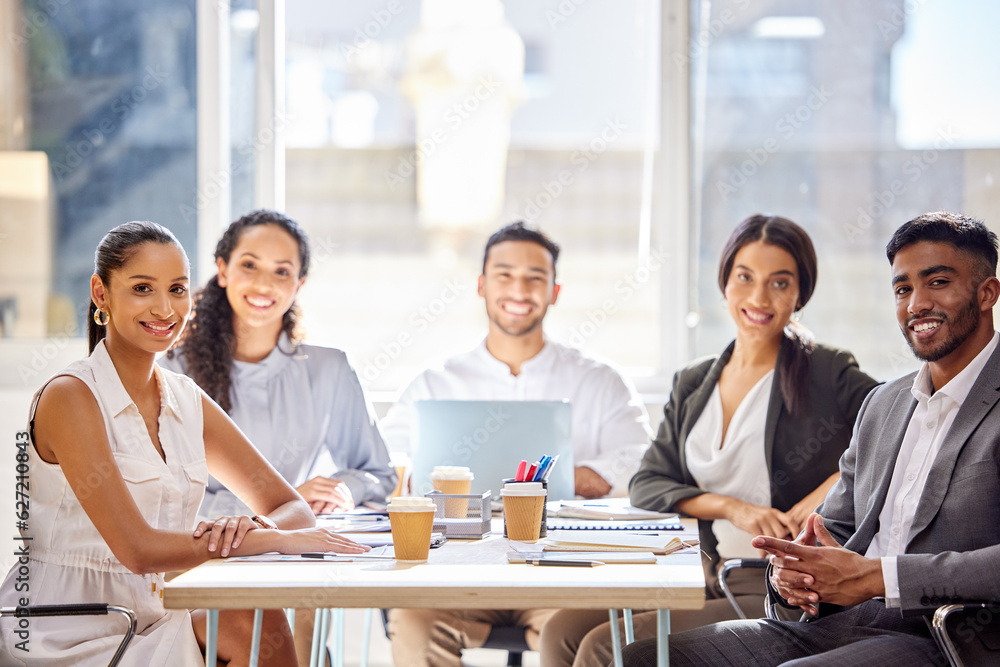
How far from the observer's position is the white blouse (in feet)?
8.64

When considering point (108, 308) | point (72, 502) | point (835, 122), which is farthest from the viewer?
point (835, 122)

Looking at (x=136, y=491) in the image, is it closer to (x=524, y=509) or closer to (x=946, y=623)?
→ (x=524, y=509)

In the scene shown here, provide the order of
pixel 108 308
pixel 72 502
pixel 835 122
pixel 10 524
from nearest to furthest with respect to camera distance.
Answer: pixel 72 502 < pixel 108 308 < pixel 10 524 < pixel 835 122

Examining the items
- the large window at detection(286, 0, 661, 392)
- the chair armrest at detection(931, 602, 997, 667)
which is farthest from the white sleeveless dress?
the large window at detection(286, 0, 661, 392)

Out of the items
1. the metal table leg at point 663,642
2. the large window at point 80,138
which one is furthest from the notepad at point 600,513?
the large window at point 80,138

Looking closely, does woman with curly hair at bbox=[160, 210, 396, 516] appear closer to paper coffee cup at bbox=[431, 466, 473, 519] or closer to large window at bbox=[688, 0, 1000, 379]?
paper coffee cup at bbox=[431, 466, 473, 519]

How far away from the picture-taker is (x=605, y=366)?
3.28m

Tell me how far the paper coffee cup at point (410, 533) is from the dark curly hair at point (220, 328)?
4.05ft

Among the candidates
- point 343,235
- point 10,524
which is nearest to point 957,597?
point 10,524

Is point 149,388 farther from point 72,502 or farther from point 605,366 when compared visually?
point 605,366

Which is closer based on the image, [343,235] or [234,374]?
[234,374]

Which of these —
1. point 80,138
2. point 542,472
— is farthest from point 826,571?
point 80,138

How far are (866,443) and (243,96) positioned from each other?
3.10 m

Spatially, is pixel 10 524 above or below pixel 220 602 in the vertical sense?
below
